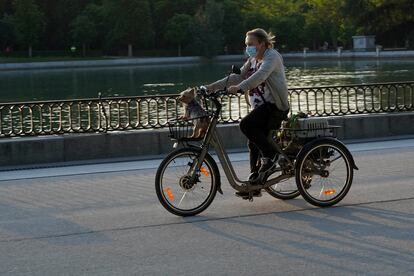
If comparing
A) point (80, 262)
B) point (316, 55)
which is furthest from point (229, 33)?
point (80, 262)

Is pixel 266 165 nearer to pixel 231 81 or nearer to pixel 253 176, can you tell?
pixel 253 176

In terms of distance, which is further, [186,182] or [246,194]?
[246,194]

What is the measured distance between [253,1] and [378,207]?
122425 mm

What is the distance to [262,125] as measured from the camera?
7.29 metres

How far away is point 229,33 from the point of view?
108 meters

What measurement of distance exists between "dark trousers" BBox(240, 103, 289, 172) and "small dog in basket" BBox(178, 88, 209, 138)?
0.39m

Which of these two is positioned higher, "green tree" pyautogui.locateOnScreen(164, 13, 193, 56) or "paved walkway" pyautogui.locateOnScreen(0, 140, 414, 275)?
"green tree" pyautogui.locateOnScreen(164, 13, 193, 56)

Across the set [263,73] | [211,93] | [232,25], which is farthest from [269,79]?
[232,25]

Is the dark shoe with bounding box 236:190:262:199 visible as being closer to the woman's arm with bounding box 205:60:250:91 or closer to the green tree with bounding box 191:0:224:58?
the woman's arm with bounding box 205:60:250:91

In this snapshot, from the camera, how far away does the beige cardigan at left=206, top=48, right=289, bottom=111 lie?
→ 7.05 metres

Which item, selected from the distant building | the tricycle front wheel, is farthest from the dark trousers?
the distant building

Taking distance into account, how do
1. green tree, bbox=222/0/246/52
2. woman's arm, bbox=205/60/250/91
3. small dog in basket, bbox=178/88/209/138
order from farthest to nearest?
green tree, bbox=222/0/246/52 → woman's arm, bbox=205/60/250/91 → small dog in basket, bbox=178/88/209/138

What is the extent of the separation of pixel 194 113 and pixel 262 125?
69cm

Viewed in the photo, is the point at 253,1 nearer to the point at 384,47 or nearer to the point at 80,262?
the point at 384,47
